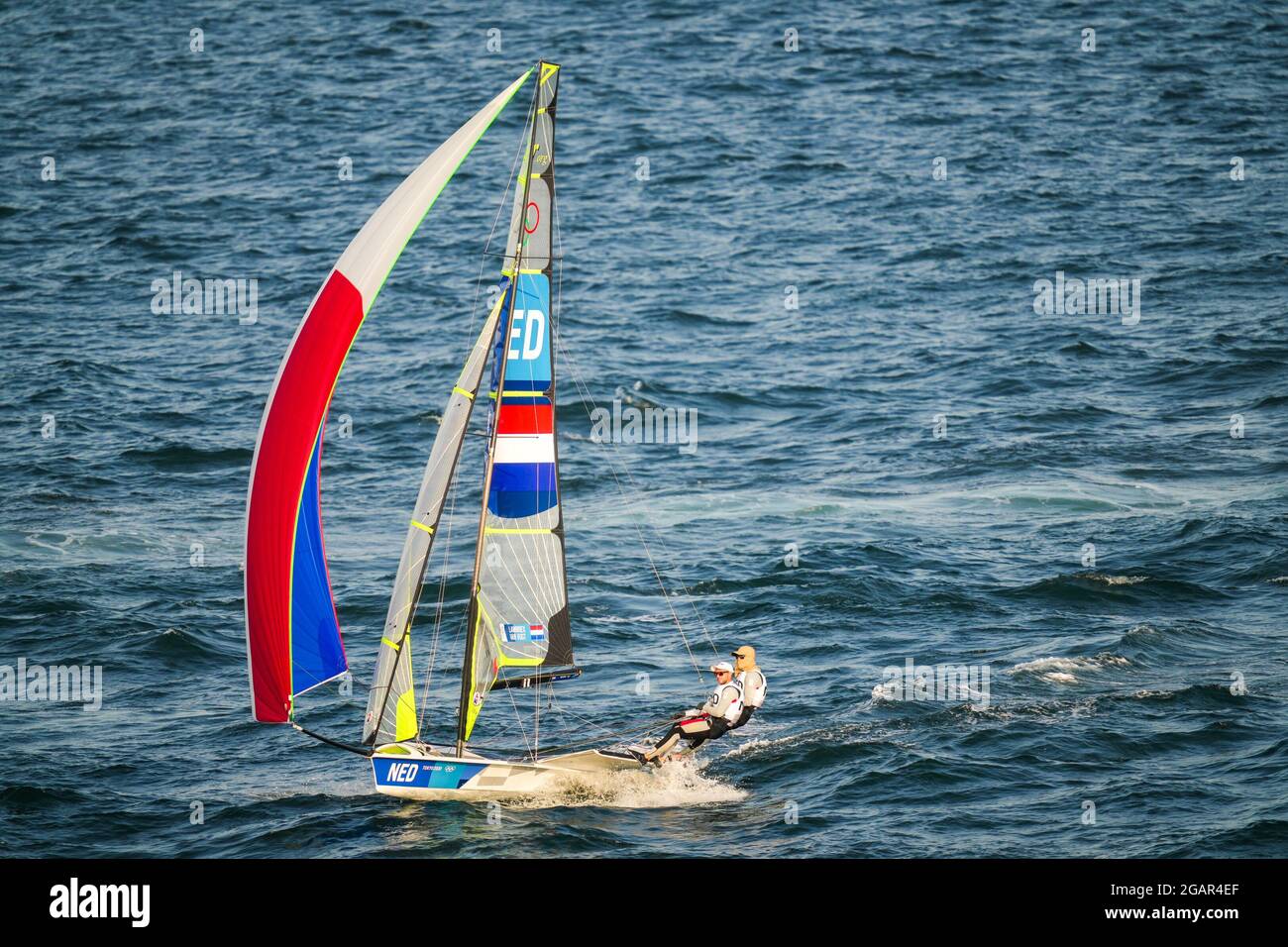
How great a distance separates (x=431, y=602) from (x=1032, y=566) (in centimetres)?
1168

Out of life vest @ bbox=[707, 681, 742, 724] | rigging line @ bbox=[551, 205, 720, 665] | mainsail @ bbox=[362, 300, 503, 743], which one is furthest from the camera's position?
rigging line @ bbox=[551, 205, 720, 665]

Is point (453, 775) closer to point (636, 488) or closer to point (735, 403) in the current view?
point (636, 488)

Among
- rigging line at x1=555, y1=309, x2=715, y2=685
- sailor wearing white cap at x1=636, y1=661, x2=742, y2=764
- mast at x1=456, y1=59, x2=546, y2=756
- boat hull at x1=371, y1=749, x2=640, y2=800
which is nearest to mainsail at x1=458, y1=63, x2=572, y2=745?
mast at x1=456, y1=59, x2=546, y2=756

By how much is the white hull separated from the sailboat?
0.9 inches

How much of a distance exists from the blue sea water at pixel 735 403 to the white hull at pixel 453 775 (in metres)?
0.41

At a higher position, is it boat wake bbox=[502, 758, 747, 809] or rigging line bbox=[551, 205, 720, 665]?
rigging line bbox=[551, 205, 720, 665]

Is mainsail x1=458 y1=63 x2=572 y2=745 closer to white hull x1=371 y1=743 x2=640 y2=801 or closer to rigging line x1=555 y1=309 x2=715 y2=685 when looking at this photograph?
white hull x1=371 y1=743 x2=640 y2=801

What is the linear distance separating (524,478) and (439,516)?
126 cm

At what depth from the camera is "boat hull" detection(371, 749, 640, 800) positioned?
1916cm

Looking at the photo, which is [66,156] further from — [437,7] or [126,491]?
[126,491]

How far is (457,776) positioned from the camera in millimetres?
19203

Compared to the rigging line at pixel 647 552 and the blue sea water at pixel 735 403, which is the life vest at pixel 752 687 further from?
the rigging line at pixel 647 552

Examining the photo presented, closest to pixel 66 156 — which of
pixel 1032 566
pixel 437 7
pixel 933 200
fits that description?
pixel 437 7

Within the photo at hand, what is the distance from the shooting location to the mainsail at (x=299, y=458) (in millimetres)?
17625
